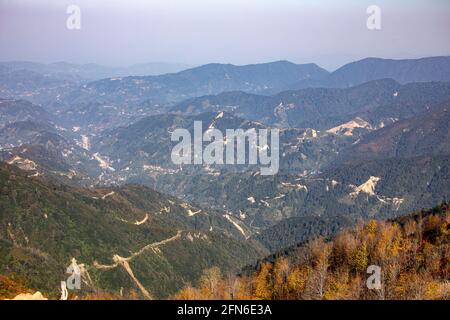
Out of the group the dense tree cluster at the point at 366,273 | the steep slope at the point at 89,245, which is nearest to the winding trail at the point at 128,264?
the steep slope at the point at 89,245

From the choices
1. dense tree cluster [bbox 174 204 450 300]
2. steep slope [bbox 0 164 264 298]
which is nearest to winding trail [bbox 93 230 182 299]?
steep slope [bbox 0 164 264 298]

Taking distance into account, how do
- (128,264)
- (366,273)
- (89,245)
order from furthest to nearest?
(89,245) < (128,264) < (366,273)

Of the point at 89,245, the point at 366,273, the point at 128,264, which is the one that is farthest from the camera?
the point at 89,245

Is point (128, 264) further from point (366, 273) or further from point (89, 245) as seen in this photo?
point (366, 273)

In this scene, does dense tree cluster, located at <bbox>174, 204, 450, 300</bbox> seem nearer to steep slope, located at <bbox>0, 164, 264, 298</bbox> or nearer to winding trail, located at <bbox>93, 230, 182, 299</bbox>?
steep slope, located at <bbox>0, 164, 264, 298</bbox>

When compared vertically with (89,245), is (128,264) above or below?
below

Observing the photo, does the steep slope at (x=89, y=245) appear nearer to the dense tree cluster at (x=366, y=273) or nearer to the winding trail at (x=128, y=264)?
the winding trail at (x=128, y=264)

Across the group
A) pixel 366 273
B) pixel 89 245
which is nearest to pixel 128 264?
pixel 89 245

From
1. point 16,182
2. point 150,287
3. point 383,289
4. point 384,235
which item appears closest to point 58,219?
point 16,182
